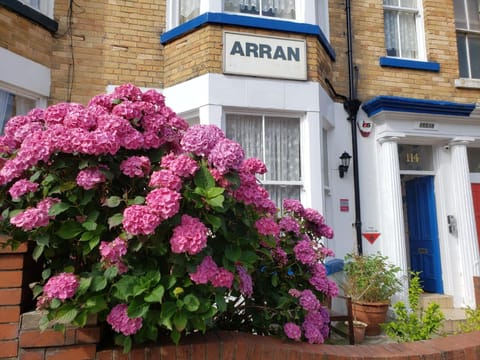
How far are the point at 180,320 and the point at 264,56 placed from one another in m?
4.20

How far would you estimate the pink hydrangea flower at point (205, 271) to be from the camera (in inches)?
65.7

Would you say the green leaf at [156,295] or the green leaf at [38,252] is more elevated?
the green leaf at [38,252]

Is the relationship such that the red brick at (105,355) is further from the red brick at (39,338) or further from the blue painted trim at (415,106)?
the blue painted trim at (415,106)

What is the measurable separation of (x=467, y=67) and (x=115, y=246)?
7653 mm

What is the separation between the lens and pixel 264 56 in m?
5.06

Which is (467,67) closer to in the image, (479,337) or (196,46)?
(196,46)

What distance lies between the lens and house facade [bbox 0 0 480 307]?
500cm

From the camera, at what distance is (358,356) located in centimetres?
199

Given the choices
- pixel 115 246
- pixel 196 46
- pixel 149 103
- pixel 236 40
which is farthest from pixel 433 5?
pixel 115 246

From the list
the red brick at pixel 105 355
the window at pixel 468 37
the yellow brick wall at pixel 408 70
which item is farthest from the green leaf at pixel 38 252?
the window at pixel 468 37

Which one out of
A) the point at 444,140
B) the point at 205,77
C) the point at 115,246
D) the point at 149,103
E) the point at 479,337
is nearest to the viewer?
the point at 115,246

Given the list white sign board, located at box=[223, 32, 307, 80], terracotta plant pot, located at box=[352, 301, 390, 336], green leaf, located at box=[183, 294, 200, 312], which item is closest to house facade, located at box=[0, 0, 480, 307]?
white sign board, located at box=[223, 32, 307, 80]

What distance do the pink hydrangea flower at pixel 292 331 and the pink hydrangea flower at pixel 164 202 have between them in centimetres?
103

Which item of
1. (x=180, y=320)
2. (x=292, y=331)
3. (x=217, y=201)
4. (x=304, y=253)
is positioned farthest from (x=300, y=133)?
(x=180, y=320)
